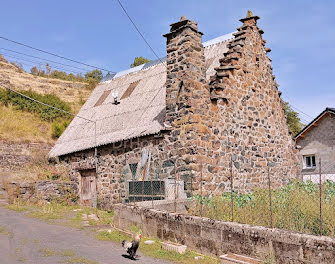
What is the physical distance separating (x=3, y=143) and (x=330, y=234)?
22.7m

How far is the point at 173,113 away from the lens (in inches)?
499

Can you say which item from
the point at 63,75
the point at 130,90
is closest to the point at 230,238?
the point at 130,90

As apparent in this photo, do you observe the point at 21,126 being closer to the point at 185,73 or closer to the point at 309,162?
the point at 185,73

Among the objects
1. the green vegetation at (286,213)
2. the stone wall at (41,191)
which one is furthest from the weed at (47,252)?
the stone wall at (41,191)

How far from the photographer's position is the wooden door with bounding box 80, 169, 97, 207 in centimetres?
1758

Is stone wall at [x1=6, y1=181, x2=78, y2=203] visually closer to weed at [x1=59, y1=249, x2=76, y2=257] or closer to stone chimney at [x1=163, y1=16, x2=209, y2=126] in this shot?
stone chimney at [x1=163, y1=16, x2=209, y2=126]

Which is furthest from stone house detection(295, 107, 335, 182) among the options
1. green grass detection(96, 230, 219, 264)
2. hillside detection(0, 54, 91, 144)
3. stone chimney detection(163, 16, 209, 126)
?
hillside detection(0, 54, 91, 144)

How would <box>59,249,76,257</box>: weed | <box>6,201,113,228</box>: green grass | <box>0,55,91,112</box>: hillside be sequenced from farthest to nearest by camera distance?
<box>0,55,91,112</box>: hillside
<box>6,201,113,228</box>: green grass
<box>59,249,76,257</box>: weed

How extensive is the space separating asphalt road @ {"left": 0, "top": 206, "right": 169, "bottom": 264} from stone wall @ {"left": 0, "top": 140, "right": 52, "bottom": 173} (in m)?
11.5

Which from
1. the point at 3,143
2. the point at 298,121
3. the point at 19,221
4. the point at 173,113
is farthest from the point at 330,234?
the point at 298,121

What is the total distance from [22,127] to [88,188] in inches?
455

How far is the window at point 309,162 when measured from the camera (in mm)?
23122

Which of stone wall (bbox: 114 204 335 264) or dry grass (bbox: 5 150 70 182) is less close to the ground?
dry grass (bbox: 5 150 70 182)

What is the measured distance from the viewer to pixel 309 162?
23625mm
